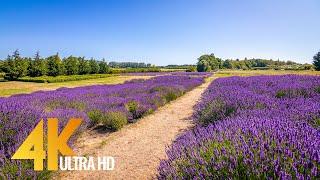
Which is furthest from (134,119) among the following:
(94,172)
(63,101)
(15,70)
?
(15,70)

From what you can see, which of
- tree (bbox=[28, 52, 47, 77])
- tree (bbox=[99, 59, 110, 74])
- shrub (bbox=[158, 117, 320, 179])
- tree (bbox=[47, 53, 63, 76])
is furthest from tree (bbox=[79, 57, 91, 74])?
shrub (bbox=[158, 117, 320, 179])

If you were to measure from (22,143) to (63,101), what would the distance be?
6.35 meters

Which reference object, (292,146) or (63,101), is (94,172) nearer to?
(292,146)

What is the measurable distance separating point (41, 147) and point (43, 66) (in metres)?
41.8

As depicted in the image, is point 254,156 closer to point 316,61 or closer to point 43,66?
point 43,66

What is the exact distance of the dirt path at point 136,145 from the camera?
487 cm

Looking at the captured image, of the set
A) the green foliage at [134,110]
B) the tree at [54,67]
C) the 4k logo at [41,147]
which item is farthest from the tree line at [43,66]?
the 4k logo at [41,147]

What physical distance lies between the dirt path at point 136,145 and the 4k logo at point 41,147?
43 centimetres

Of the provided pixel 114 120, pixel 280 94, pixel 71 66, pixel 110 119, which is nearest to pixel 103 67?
pixel 71 66

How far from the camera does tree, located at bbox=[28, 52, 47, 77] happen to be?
4297cm

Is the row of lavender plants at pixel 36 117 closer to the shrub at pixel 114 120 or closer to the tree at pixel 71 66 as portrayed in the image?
the shrub at pixel 114 120

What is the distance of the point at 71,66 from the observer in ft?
161

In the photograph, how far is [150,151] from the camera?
19.8ft

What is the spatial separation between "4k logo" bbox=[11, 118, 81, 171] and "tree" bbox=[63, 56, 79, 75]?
4539cm
